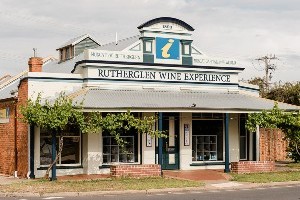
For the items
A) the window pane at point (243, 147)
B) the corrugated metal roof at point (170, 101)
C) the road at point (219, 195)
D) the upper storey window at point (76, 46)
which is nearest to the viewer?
the road at point (219, 195)

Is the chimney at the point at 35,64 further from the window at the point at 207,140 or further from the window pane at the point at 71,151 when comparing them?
the window at the point at 207,140

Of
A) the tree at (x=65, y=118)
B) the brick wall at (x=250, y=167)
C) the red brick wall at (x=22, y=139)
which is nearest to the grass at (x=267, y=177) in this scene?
the brick wall at (x=250, y=167)

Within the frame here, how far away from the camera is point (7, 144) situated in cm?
2422

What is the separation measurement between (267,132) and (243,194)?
42.6 ft

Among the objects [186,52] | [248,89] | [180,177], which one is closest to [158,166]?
[180,177]

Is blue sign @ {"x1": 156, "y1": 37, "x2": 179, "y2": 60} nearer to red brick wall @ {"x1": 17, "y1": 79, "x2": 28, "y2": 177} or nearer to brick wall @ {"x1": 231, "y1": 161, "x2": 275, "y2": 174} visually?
brick wall @ {"x1": 231, "y1": 161, "x2": 275, "y2": 174}

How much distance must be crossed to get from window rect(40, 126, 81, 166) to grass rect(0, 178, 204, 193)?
2690 mm

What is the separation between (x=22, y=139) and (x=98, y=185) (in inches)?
236

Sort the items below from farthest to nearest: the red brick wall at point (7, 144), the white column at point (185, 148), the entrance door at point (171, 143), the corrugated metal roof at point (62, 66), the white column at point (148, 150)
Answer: the corrugated metal roof at point (62, 66)
the white column at point (185, 148)
the entrance door at point (171, 143)
the white column at point (148, 150)
the red brick wall at point (7, 144)

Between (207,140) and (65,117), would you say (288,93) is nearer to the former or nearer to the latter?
(207,140)

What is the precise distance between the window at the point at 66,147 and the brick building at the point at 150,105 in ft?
0.14

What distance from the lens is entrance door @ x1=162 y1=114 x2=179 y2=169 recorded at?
24.6 m

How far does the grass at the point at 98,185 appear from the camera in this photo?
17297 millimetres

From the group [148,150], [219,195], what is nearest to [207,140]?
[148,150]
